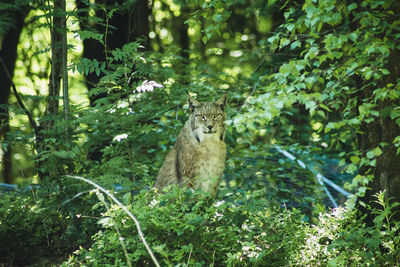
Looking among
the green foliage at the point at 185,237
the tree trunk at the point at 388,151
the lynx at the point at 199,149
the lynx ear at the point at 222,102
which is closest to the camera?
the green foliage at the point at 185,237

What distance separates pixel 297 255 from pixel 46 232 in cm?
278

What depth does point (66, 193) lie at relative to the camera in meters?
4.59

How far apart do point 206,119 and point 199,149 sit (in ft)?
1.28

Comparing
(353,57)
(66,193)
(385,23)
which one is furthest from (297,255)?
(66,193)

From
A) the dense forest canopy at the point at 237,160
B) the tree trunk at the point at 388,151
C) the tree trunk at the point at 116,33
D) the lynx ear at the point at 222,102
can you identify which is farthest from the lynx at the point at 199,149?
the tree trunk at the point at 116,33

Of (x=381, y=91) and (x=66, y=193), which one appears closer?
(x=381, y=91)

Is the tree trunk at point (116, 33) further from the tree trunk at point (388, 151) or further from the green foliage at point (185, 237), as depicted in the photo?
the tree trunk at point (388, 151)

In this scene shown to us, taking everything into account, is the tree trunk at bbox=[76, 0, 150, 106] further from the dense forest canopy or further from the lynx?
the lynx

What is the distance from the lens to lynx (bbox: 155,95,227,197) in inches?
196

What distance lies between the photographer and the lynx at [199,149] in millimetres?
4973

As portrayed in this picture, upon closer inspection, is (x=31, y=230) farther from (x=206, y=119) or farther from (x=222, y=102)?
(x=222, y=102)

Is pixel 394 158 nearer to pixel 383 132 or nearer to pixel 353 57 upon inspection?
pixel 383 132

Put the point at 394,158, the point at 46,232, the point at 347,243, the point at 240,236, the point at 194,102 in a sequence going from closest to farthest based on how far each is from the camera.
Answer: the point at 347,243 → the point at 240,236 → the point at 394,158 → the point at 46,232 → the point at 194,102

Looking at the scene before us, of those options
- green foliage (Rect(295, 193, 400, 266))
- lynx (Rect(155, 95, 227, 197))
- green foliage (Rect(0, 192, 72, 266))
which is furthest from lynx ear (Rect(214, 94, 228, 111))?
green foliage (Rect(0, 192, 72, 266))
